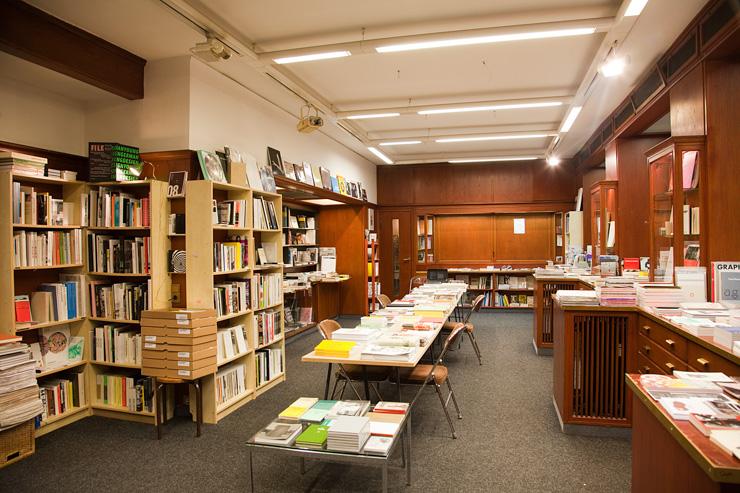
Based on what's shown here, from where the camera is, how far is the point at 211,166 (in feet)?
15.9

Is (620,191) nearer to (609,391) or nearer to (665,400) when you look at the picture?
(609,391)

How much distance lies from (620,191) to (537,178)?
4.53 meters

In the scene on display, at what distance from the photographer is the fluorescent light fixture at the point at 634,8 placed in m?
3.61

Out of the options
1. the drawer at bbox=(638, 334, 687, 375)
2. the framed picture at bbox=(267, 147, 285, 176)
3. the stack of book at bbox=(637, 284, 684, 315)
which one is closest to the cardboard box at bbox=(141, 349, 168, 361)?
the framed picture at bbox=(267, 147, 285, 176)

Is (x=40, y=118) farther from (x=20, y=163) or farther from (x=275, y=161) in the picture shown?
(x=275, y=161)

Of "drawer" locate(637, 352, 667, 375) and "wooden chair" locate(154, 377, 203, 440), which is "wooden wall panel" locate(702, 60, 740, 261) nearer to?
"drawer" locate(637, 352, 667, 375)

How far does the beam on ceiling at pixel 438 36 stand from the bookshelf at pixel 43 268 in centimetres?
260

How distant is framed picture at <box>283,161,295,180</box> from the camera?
22.5 feet

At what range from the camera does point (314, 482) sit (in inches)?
130

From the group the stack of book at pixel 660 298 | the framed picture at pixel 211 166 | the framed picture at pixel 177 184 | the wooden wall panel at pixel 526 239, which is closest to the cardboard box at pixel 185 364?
the framed picture at pixel 177 184

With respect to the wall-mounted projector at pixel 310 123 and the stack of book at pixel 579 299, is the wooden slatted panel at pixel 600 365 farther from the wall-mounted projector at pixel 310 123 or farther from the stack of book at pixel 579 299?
the wall-mounted projector at pixel 310 123

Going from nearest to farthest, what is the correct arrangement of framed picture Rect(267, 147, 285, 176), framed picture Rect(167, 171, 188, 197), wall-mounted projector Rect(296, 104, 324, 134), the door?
framed picture Rect(167, 171, 188, 197) < wall-mounted projector Rect(296, 104, 324, 134) < framed picture Rect(267, 147, 285, 176) < the door

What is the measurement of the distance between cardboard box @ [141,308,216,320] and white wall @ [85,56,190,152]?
5.89 ft

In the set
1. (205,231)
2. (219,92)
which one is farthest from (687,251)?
(219,92)
